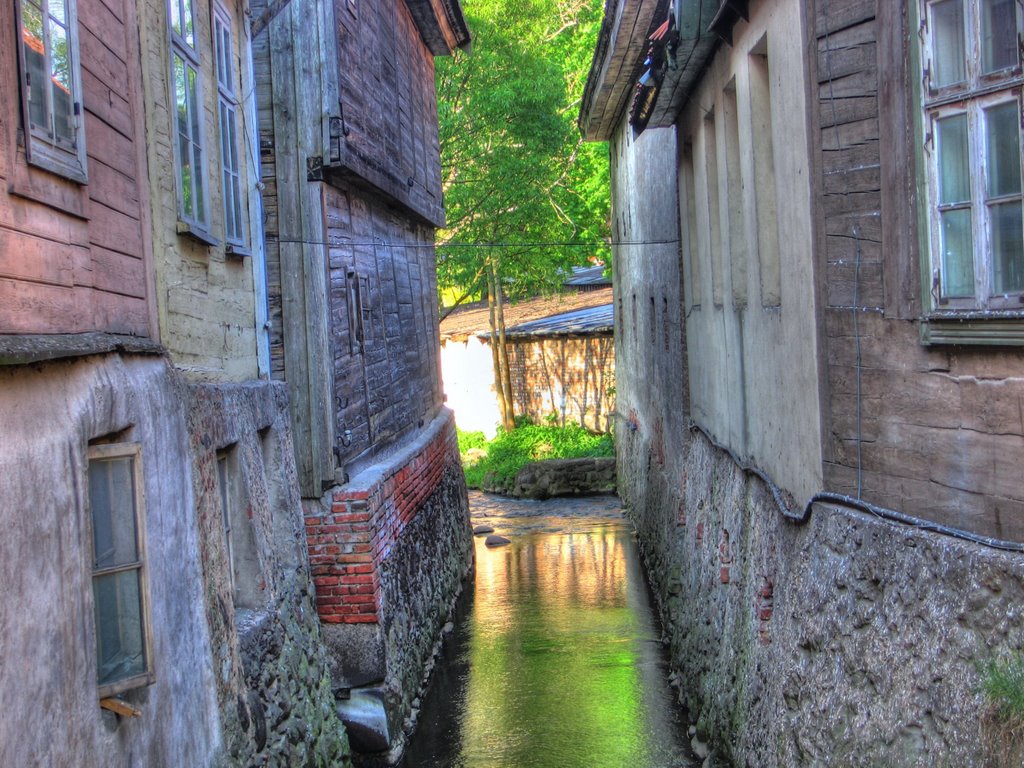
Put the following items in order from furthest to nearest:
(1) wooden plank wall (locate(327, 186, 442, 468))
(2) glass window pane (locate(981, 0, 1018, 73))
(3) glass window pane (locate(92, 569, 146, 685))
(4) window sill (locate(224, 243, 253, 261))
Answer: (1) wooden plank wall (locate(327, 186, 442, 468))
(4) window sill (locate(224, 243, 253, 261))
(2) glass window pane (locate(981, 0, 1018, 73))
(3) glass window pane (locate(92, 569, 146, 685))

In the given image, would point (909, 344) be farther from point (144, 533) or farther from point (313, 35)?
point (313, 35)

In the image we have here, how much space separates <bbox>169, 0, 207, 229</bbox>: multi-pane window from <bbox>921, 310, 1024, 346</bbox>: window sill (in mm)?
3889

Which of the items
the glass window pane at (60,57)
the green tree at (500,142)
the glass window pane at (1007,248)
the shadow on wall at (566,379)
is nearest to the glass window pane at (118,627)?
the glass window pane at (60,57)

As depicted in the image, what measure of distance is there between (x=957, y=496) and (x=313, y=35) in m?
6.34

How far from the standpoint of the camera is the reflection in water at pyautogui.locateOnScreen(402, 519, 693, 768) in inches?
347

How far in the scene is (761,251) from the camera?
291 inches

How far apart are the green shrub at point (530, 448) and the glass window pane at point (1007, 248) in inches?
735

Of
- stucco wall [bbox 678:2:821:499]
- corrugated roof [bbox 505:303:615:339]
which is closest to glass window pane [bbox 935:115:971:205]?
stucco wall [bbox 678:2:821:499]

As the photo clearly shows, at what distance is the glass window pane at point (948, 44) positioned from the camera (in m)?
4.70

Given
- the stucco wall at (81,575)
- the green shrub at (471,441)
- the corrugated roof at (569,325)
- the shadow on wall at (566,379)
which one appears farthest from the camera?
the green shrub at (471,441)

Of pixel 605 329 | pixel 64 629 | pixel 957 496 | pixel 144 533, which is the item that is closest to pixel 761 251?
pixel 957 496

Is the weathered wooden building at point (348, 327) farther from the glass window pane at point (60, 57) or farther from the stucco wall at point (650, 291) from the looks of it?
the glass window pane at point (60, 57)

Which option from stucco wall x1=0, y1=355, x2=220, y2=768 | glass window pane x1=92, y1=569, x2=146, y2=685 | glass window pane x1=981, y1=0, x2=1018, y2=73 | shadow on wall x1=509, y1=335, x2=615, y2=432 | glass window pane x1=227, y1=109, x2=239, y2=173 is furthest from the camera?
shadow on wall x1=509, y1=335, x2=615, y2=432

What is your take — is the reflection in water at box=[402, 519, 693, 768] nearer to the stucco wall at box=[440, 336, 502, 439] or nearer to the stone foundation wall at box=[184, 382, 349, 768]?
the stone foundation wall at box=[184, 382, 349, 768]
